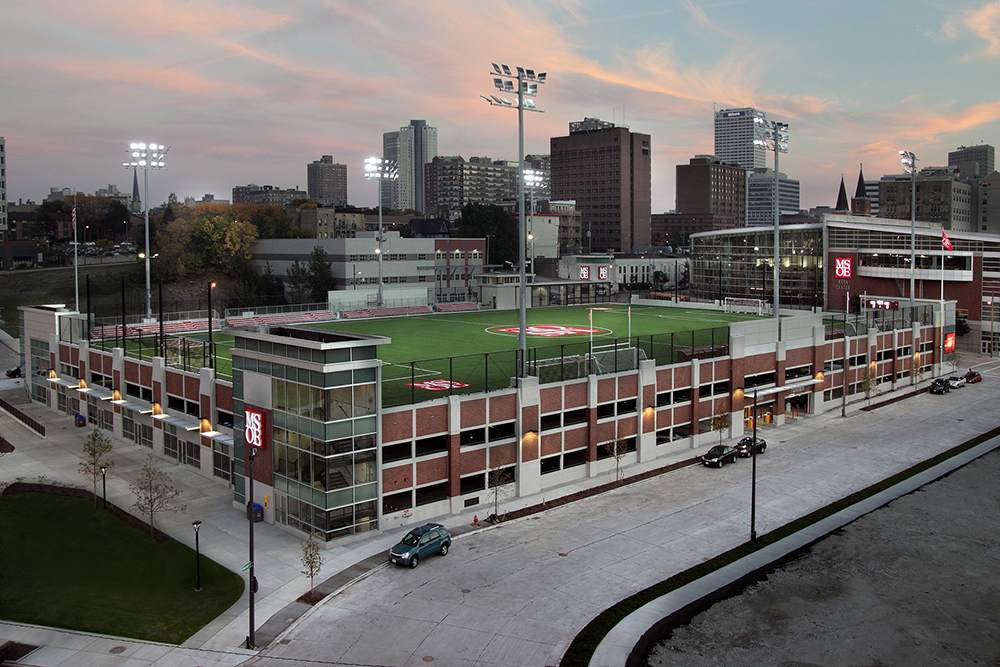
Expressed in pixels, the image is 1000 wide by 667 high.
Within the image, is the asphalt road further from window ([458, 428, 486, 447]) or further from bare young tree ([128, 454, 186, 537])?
bare young tree ([128, 454, 186, 537])

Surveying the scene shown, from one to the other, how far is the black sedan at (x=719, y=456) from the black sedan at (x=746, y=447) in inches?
31.1

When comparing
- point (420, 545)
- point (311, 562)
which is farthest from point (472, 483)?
point (311, 562)

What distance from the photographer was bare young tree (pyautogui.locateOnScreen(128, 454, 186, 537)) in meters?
34.1

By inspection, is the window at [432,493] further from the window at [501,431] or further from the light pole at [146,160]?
the light pole at [146,160]

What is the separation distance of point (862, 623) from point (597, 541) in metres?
10.7

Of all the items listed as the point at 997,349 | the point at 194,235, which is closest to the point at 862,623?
the point at 997,349

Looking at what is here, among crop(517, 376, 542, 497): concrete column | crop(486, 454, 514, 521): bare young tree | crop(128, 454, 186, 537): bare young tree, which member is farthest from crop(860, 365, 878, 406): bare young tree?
crop(128, 454, 186, 537): bare young tree

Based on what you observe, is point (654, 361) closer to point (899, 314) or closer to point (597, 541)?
point (597, 541)

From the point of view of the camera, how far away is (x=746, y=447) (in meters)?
46.4

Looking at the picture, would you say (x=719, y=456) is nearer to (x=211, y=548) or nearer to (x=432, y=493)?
(x=432, y=493)

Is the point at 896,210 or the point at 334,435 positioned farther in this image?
the point at 896,210

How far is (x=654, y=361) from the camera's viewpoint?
44.1m

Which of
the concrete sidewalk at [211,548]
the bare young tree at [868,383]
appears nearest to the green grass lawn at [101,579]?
the concrete sidewalk at [211,548]

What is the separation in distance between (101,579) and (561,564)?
1807cm
